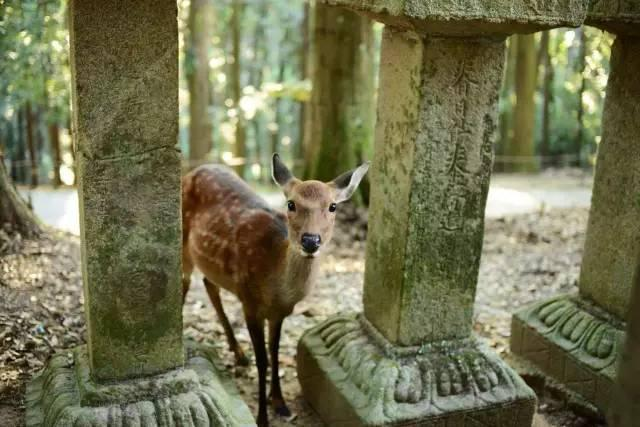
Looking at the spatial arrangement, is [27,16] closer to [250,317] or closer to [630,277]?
[250,317]

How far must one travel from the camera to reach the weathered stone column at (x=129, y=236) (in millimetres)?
3438

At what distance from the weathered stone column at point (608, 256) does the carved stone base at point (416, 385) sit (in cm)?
64

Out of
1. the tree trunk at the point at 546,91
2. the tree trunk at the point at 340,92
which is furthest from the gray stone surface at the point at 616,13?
the tree trunk at the point at 546,91

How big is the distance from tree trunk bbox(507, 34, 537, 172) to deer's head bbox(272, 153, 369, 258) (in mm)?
9927

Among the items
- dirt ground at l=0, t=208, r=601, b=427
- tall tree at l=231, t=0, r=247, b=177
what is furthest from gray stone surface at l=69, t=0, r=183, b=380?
tall tree at l=231, t=0, r=247, b=177

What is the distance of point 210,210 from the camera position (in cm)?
508

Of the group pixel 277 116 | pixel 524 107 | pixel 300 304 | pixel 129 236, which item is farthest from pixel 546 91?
pixel 129 236

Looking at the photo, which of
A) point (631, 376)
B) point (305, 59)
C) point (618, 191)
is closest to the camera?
point (631, 376)

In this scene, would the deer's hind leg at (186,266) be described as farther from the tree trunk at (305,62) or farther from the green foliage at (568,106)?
the tree trunk at (305,62)

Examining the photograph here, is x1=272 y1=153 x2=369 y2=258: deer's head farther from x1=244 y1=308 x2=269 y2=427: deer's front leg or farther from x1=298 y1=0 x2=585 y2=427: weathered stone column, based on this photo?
x1=244 y1=308 x2=269 y2=427: deer's front leg

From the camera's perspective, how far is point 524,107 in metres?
13.9

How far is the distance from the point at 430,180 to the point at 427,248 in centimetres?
41

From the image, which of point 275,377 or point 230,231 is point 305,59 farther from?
point 275,377

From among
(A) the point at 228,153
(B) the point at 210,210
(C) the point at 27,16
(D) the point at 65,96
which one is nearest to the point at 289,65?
(A) the point at 228,153
